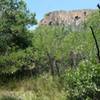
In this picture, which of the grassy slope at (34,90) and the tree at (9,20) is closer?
the tree at (9,20)

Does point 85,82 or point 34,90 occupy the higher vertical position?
point 34,90

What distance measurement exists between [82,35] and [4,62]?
32140 mm

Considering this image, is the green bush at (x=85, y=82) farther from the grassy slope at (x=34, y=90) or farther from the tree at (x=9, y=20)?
the tree at (x=9, y=20)

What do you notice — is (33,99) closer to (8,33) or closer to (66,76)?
(66,76)

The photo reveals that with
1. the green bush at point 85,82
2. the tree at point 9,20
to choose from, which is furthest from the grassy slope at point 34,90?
the tree at point 9,20

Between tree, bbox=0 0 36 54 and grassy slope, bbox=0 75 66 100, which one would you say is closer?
tree, bbox=0 0 36 54

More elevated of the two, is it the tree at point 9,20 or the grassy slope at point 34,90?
the tree at point 9,20

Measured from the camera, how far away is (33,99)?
1441cm

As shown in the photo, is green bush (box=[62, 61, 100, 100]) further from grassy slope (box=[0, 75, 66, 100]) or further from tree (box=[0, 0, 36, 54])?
tree (box=[0, 0, 36, 54])

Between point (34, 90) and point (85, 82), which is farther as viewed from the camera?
point (34, 90)

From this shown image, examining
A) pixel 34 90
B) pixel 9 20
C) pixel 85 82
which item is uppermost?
pixel 9 20

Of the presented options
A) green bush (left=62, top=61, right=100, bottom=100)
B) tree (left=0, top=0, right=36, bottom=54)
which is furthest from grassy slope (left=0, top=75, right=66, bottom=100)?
tree (left=0, top=0, right=36, bottom=54)

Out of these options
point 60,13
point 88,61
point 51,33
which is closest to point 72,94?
point 88,61

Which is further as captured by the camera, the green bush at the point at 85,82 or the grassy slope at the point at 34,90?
the grassy slope at the point at 34,90
